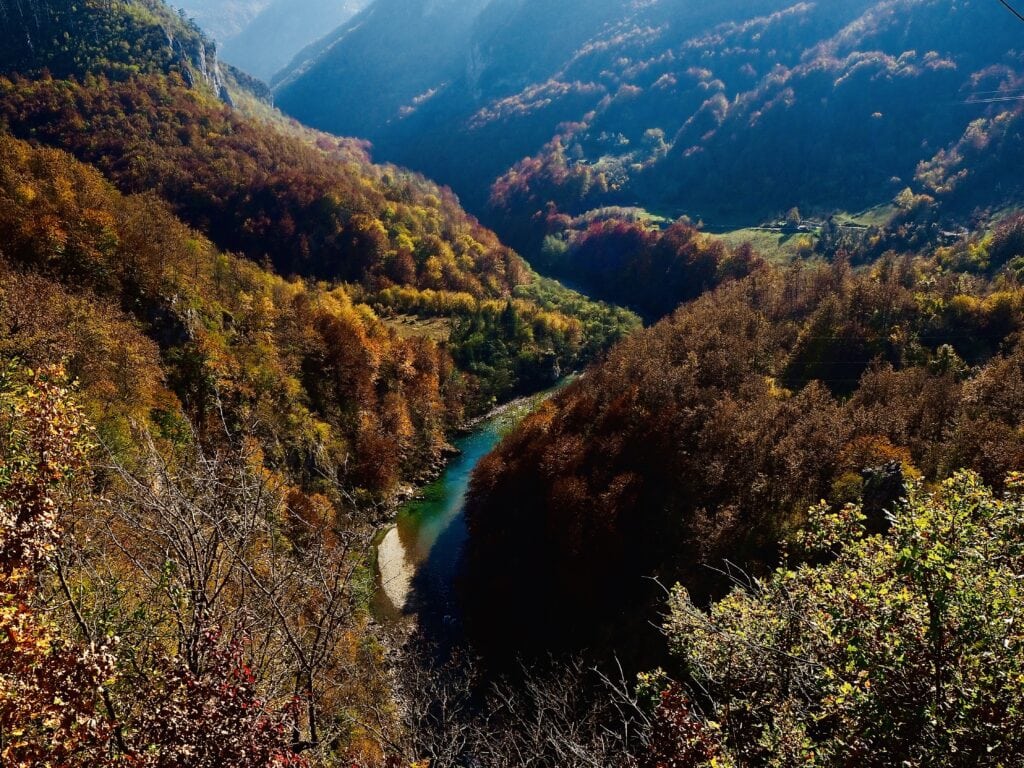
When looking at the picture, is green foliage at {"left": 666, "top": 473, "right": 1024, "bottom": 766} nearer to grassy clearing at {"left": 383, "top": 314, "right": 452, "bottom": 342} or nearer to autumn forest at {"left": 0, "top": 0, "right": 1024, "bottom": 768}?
autumn forest at {"left": 0, "top": 0, "right": 1024, "bottom": 768}

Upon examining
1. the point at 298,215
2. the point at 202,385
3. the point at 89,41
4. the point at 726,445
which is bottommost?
the point at 726,445

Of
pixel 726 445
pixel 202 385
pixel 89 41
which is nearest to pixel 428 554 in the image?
pixel 202 385

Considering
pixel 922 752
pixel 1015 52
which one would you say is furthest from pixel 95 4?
pixel 1015 52

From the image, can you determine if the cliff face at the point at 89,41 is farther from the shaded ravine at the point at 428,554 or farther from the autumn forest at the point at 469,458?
the shaded ravine at the point at 428,554

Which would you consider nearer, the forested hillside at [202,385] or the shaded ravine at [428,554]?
the forested hillside at [202,385]

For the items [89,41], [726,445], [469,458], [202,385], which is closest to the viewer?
[726,445]

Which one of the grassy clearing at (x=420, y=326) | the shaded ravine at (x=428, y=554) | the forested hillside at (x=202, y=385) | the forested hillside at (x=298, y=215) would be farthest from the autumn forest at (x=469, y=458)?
the grassy clearing at (x=420, y=326)

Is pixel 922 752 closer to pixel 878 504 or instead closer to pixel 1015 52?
pixel 878 504

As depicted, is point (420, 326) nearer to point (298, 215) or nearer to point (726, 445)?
point (298, 215)
